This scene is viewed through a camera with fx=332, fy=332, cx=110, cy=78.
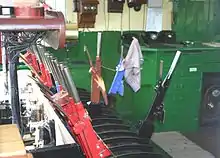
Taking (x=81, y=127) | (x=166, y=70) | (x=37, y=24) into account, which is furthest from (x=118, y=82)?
(x=37, y=24)

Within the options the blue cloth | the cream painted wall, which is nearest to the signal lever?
the blue cloth

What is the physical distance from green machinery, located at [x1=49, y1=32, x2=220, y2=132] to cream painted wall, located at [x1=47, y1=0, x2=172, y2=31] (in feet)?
0.41

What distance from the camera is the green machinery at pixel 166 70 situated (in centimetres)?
407

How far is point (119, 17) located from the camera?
4.31 m

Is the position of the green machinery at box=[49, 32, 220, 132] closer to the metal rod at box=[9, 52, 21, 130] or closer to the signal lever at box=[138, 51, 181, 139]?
the signal lever at box=[138, 51, 181, 139]

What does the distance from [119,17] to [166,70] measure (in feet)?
3.08

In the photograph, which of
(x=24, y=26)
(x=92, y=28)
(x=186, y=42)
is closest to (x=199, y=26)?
(x=186, y=42)

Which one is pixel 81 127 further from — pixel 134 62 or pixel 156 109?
pixel 134 62

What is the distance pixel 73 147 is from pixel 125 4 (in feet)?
10.4

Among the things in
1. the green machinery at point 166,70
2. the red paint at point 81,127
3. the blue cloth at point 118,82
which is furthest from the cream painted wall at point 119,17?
the red paint at point 81,127

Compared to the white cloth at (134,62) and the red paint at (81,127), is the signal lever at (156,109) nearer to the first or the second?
the white cloth at (134,62)

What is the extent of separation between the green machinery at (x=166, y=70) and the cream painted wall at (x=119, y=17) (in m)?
A: 0.13

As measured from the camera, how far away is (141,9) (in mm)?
4383

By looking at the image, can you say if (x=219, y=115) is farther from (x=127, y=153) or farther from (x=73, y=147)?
(x=73, y=147)
